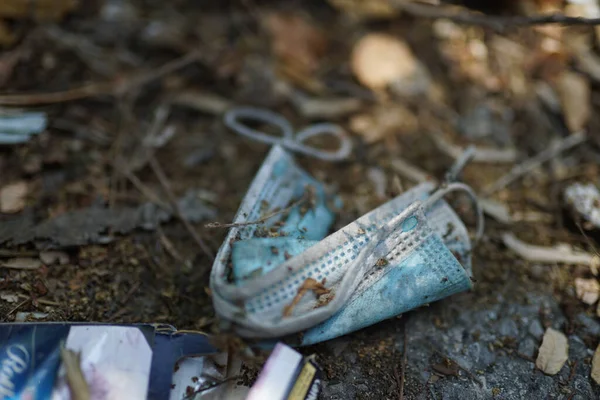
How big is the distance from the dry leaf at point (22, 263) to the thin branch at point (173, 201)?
51 centimetres

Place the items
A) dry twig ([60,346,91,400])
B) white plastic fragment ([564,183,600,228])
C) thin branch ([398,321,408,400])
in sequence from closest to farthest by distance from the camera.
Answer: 1. dry twig ([60,346,91,400])
2. thin branch ([398,321,408,400])
3. white plastic fragment ([564,183,600,228])

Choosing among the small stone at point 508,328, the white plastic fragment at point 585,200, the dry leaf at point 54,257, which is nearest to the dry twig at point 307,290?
the small stone at point 508,328

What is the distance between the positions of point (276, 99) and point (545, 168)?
1.28 m

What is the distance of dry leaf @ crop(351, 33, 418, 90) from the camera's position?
2.40 m

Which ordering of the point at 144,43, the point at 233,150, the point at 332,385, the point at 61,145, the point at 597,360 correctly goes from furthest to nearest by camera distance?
the point at 144,43
the point at 233,150
the point at 61,145
the point at 597,360
the point at 332,385

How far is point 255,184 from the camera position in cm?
168

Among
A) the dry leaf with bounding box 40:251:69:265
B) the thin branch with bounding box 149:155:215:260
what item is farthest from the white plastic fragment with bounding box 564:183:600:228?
the dry leaf with bounding box 40:251:69:265

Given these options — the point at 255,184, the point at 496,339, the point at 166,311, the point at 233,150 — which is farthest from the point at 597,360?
the point at 233,150

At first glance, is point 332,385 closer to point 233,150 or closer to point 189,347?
point 189,347

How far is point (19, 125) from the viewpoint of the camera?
199 cm

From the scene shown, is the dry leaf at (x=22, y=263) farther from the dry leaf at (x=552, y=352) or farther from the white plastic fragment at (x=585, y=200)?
the white plastic fragment at (x=585, y=200)

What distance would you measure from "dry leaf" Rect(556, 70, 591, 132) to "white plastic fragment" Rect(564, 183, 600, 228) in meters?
0.44

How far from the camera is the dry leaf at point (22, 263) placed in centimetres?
164

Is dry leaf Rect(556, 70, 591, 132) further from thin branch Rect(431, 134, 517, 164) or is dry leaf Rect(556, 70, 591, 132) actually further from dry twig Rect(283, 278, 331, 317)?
Result: dry twig Rect(283, 278, 331, 317)
